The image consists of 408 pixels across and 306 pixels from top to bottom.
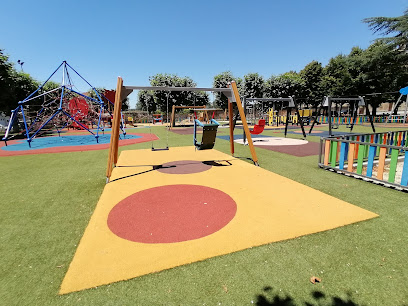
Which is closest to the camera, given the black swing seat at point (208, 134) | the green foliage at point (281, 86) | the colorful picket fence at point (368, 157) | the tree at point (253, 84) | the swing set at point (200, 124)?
the colorful picket fence at point (368, 157)

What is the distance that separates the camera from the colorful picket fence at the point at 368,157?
5.27 metres

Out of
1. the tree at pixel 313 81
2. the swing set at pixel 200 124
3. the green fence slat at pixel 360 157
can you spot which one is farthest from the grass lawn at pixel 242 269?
the tree at pixel 313 81

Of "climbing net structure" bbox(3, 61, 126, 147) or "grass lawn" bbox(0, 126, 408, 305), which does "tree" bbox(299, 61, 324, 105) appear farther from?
"grass lawn" bbox(0, 126, 408, 305)

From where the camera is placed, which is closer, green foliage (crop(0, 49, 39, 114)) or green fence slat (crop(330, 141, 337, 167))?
green fence slat (crop(330, 141, 337, 167))

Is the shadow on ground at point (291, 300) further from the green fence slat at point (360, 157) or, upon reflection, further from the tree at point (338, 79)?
the tree at point (338, 79)

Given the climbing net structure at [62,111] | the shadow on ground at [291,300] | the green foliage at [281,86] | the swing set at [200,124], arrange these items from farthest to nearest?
the green foliage at [281,86], the climbing net structure at [62,111], the swing set at [200,124], the shadow on ground at [291,300]

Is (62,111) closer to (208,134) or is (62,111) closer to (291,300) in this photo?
(208,134)

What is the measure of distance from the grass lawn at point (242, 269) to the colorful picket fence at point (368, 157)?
0.99m

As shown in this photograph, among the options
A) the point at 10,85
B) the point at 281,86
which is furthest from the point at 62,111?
the point at 281,86

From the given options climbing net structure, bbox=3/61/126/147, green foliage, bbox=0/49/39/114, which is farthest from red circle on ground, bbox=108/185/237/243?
green foliage, bbox=0/49/39/114

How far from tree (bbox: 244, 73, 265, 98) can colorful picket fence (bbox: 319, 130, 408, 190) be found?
1468 inches

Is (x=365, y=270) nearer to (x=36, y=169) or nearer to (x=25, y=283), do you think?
(x=25, y=283)

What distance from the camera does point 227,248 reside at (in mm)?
3104

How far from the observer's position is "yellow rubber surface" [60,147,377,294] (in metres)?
2.78
